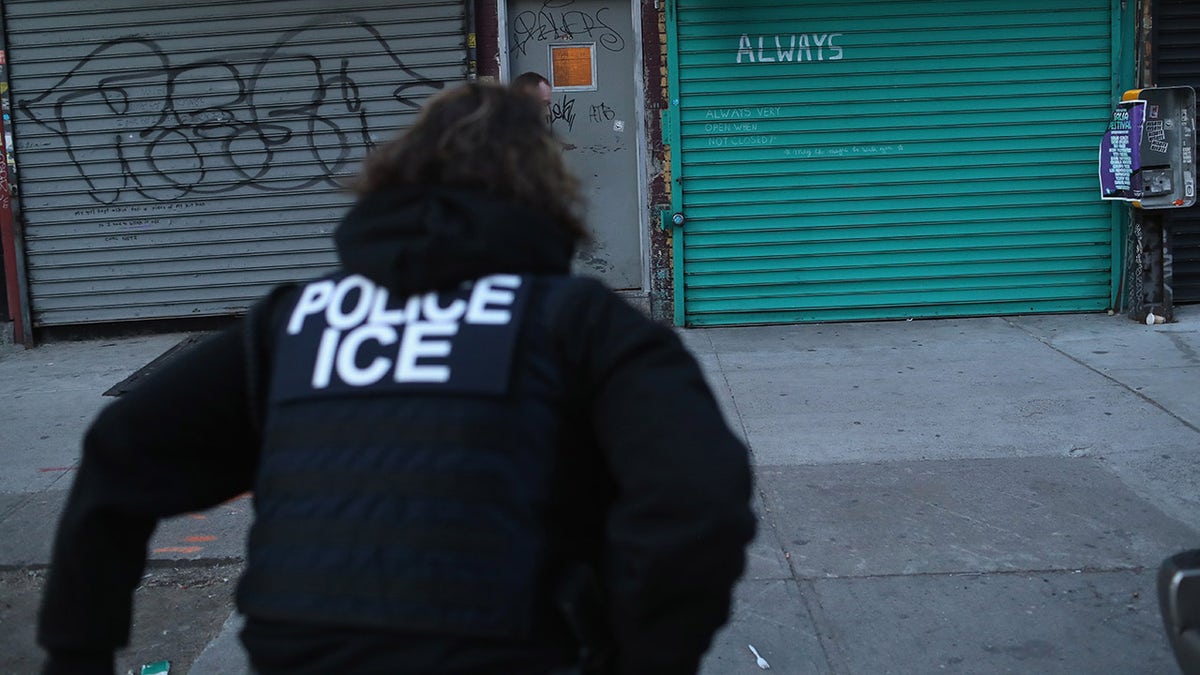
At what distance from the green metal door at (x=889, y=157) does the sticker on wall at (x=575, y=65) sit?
627 mm

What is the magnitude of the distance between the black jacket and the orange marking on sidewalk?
3.27 meters

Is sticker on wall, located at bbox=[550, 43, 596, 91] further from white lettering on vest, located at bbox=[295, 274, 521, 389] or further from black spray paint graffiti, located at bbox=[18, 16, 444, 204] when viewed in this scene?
white lettering on vest, located at bbox=[295, 274, 521, 389]

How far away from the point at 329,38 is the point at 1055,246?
5599mm

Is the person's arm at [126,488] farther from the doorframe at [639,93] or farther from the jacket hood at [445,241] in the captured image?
the doorframe at [639,93]

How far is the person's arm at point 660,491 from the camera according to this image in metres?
1.75

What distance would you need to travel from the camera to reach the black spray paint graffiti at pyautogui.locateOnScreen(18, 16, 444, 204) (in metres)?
9.05

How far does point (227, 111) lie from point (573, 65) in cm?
260

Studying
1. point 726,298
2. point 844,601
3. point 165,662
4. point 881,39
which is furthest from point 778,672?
point 881,39

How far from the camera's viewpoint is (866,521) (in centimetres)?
518

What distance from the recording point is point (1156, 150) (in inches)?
337

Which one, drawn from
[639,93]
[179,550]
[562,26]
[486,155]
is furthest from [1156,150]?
[486,155]

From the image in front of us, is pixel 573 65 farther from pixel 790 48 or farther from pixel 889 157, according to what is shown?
pixel 889 157

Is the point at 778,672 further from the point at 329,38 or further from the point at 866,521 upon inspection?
the point at 329,38

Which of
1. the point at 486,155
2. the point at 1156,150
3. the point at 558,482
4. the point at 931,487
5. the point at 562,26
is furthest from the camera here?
the point at 562,26
